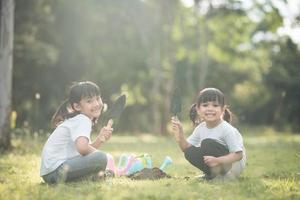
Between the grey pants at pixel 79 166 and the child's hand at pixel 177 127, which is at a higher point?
the child's hand at pixel 177 127

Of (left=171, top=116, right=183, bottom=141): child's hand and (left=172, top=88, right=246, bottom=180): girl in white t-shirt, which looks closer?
(left=172, top=88, right=246, bottom=180): girl in white t-shirt

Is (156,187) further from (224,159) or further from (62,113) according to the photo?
(62,113)

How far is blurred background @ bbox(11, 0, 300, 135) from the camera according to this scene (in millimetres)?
27391

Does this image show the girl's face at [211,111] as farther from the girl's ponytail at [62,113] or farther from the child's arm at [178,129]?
the girl's ponytail at [62,113]

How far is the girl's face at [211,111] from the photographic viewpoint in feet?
26.0

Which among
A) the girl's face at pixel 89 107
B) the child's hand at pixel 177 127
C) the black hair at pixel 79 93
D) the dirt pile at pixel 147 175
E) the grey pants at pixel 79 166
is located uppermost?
the black hair at pixel 79 93

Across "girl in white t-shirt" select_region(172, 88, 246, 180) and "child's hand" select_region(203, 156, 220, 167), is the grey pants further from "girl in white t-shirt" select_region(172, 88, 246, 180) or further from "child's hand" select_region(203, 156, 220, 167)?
"child's hand" select_region(203, 156, 220, 167)

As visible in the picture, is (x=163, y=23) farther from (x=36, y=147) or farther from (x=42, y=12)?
(x=36, y=147)

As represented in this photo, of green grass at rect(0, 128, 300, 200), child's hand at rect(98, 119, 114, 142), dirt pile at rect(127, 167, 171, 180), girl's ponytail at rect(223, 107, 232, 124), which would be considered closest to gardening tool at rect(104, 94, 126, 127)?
A: child's hand at rect(98, 119, 114, 142)

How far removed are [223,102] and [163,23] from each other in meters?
21.9

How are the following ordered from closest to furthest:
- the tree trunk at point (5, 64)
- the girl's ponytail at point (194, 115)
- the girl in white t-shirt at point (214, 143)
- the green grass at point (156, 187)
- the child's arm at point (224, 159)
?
the green grass at point (156, 187), the child's arm at point (224, 159), the girl in white t-shirt at point (214, 143), the girl's ponytail at point (194, 115), the tree trunk at point (5, 64)

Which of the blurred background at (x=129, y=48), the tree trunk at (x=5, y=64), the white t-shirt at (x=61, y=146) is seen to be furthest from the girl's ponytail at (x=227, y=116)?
the blurred background at (x=129, y=48)

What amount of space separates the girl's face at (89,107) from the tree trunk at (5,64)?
622 cm

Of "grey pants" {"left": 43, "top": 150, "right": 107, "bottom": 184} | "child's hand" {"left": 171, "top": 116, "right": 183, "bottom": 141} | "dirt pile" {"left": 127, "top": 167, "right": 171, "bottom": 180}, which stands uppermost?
"child's hand" {"left": 171, "top": 116, "right": 183, "bottom": 141}
